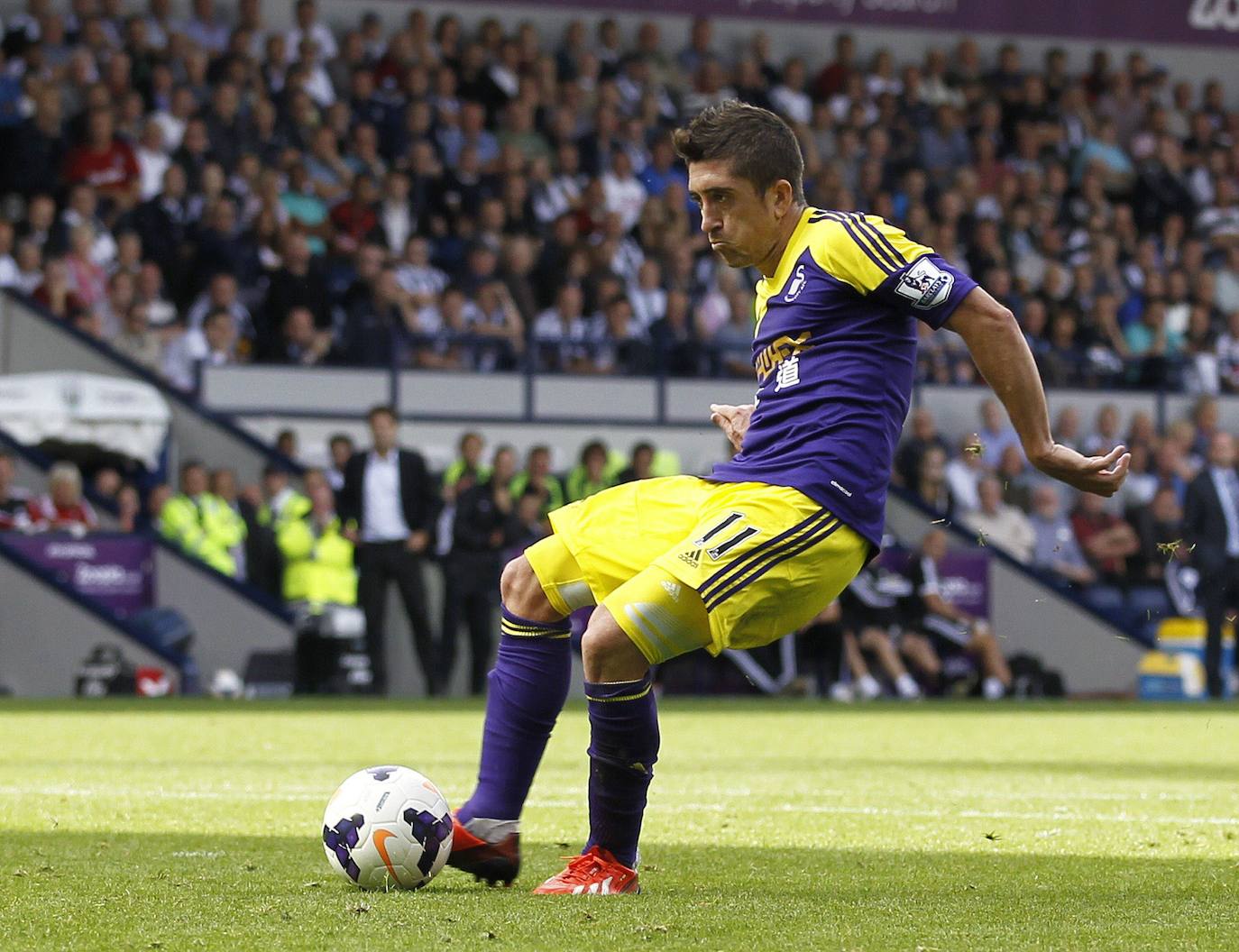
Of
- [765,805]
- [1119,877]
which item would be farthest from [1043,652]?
[1119,877]

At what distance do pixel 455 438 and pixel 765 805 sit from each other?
11.4 m

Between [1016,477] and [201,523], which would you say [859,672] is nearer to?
[1016,477]

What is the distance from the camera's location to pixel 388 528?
53.0 ft

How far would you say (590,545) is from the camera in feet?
17.0

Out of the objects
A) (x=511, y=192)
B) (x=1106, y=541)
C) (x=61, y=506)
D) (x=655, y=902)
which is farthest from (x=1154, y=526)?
(x=655, y=902)

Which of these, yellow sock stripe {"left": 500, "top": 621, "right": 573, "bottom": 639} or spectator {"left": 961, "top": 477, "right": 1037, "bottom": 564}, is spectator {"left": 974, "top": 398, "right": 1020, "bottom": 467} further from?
yellow sock stripe {"left": 500, "top": 621, "right": 573, "bottom": 639}

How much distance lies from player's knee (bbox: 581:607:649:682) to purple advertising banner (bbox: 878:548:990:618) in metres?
13.2

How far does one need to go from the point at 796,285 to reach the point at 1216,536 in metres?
13.2

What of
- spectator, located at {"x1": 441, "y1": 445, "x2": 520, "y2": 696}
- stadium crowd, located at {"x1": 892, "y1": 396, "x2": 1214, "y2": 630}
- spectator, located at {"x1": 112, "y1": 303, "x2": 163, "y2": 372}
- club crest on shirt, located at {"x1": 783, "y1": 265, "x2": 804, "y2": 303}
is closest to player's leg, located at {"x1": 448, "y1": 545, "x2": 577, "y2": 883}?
club crest on shirt, located at {"x1": 783, "y1": 265, "x2": 804, "y2": 303}

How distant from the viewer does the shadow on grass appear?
437cm

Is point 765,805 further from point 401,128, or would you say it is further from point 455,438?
point 401,128

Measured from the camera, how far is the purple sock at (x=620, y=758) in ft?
16.8

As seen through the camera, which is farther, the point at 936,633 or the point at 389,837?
the point at 936,633

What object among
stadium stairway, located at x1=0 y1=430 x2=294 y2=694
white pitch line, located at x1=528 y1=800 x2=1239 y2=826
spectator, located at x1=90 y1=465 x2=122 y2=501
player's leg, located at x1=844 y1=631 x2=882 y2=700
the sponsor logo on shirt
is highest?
the sponsor logo on shirt
